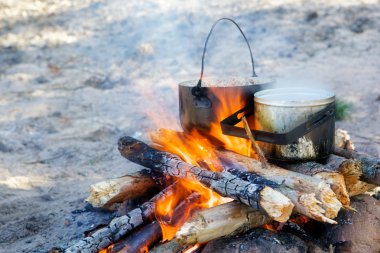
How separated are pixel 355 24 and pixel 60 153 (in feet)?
23.3

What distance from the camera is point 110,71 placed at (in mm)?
8828

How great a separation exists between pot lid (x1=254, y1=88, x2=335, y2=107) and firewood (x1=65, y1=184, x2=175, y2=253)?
103cm

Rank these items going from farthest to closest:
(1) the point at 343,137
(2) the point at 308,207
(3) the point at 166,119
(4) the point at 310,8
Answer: (4) the point at 310,8
(3) the point at 166,119
(1) the point at 343,137
(2) the point at 308,207

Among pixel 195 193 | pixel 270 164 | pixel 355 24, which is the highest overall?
pixel 355 24

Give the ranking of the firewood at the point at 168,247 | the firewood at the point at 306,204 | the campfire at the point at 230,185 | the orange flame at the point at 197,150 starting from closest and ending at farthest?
the firewood at the point at 306,204 → the campfire at the point at 230,185 → the firewood at the point at 168,247 → the orange flame at the point at 197,150

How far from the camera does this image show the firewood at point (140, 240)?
2.62 meters

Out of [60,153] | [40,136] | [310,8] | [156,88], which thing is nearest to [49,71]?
[156,88]

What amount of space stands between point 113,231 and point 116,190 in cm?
50

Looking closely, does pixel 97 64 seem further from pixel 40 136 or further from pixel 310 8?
pixel 310 8

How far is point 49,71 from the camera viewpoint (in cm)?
904

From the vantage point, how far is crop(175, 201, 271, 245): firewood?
2270 millimetres

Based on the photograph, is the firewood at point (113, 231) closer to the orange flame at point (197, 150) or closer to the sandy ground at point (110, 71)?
the orange flame at point (197, 150)

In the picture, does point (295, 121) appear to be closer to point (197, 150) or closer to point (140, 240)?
point (197, 150)

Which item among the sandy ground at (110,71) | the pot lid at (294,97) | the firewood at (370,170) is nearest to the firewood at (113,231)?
the sandy ground at (110,71)
